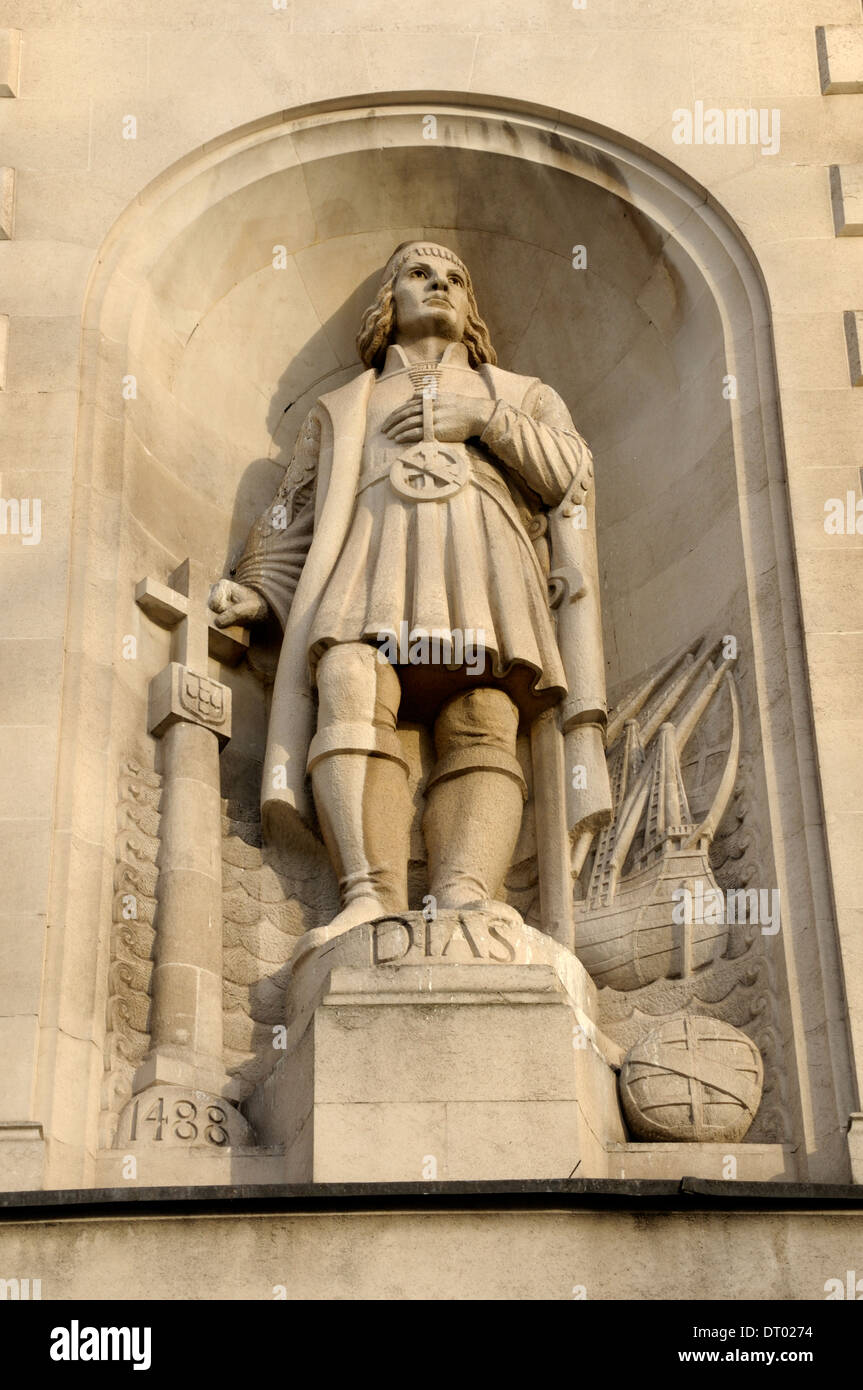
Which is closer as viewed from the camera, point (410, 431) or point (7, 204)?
point (410, 431)

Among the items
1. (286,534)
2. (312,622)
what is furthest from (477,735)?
(286,534)

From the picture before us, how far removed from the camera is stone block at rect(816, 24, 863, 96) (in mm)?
11781

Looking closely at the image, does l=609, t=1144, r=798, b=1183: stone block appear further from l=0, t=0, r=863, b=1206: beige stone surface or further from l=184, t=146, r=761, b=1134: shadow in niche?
l=184, t=146, r=761, b=1134: shadow in niche

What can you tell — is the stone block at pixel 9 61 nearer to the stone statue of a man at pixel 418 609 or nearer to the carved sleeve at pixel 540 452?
the stone statue of a man at pixel 418 609

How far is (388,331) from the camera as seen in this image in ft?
38.1

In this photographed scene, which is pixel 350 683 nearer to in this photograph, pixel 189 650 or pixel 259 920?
pixel 189 650

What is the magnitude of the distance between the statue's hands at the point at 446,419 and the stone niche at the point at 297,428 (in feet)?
3.88

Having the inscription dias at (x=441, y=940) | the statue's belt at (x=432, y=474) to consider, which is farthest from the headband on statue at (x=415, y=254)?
the inscription dias at (x=441, y=940)

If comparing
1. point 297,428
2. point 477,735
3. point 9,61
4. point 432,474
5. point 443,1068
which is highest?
point 9,61

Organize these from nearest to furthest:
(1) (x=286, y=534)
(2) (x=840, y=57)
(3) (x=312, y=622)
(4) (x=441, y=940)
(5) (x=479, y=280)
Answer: (4) (x=441, y=940) < (3) (x=312, y=622) < (1) (x=286, y=534) < (2) (x=840, y=57) < (5) (x=479, y=280)

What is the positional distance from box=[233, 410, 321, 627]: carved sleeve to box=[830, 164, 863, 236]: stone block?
291 centimetres

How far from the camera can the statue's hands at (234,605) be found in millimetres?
10797

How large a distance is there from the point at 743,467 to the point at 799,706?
4.91ft

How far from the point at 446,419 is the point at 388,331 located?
3.40 feet
